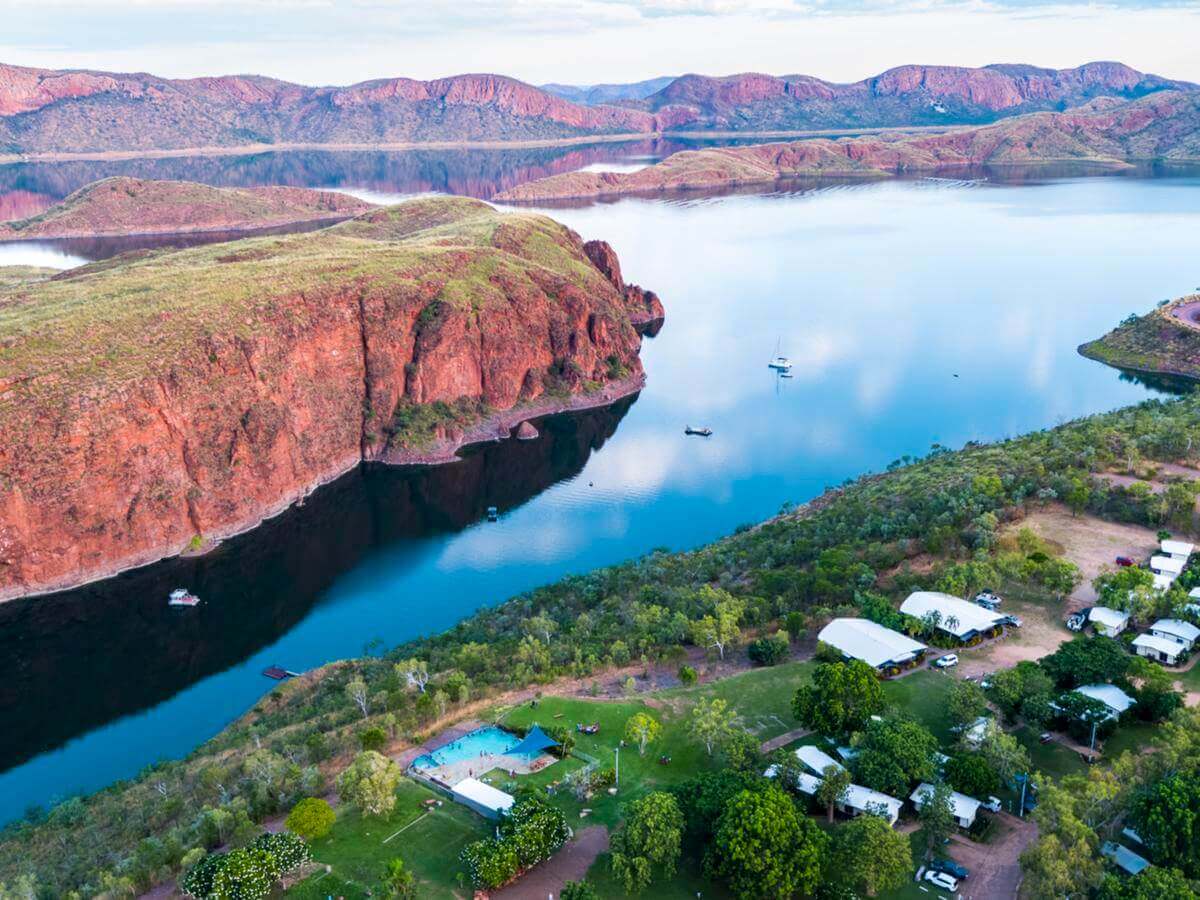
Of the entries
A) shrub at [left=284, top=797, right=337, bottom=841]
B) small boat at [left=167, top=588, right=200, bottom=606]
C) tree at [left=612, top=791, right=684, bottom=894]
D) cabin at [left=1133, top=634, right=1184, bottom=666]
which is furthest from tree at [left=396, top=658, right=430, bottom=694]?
cabin at [left=1133, top=634, right=1184, bottom=666]

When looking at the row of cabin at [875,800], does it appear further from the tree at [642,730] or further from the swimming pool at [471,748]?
the swimming pool at [471,748]

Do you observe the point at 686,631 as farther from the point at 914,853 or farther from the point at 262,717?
the point at 262,717

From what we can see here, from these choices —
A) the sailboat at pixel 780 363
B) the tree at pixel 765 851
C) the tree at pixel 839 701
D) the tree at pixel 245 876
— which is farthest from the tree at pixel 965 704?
the sailboat at pixel 780 363

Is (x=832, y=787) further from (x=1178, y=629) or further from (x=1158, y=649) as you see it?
(x=1178, y=629)

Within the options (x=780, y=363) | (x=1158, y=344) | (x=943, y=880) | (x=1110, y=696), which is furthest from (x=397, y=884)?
(x=1158, y=344)

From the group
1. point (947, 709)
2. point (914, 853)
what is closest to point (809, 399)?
point (947, 709)
